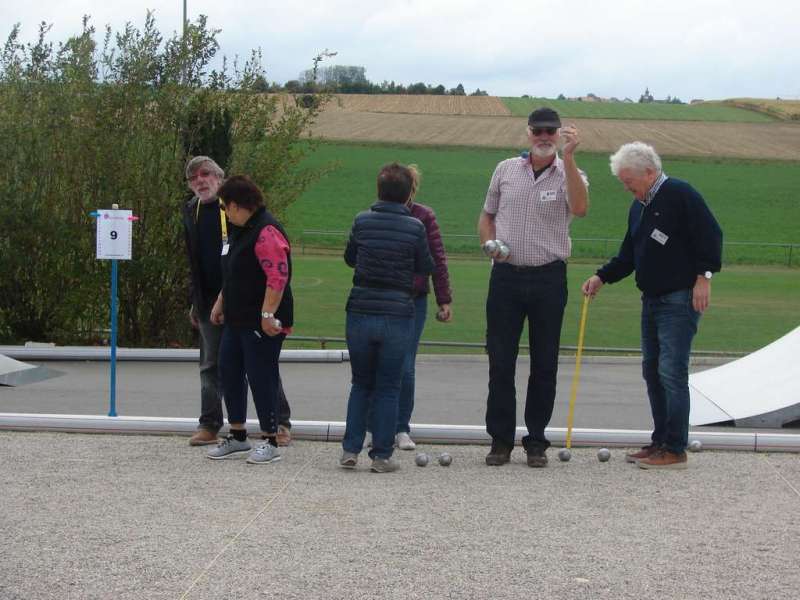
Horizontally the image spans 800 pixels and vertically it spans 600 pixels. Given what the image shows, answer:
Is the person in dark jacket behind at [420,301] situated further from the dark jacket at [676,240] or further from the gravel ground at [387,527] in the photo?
the dark jacket at [676,240]

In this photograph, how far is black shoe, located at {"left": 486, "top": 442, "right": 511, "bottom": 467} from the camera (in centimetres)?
772

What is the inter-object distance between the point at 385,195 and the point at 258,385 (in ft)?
4.63

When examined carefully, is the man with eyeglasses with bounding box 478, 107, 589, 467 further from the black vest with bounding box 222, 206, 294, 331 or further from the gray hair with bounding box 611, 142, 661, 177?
the black vest with bounding box 222, 206, 294, 331

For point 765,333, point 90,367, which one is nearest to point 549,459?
point 90,367

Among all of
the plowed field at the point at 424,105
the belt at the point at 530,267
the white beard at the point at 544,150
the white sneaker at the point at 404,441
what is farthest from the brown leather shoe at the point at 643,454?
the plowed field at the point at 424,105

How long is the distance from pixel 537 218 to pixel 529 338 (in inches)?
29.0

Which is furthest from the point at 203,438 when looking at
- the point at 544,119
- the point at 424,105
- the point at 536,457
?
the point at 424,105

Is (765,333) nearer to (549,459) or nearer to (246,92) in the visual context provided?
(246,92)

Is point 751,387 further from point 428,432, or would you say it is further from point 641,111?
point 641,111

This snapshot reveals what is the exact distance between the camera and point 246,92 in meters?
15.9

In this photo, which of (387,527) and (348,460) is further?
(348,460)

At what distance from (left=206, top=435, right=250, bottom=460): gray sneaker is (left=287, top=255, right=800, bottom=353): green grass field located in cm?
956

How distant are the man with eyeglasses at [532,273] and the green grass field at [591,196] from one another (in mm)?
33022

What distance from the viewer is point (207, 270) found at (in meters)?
8.27
